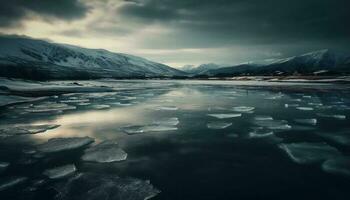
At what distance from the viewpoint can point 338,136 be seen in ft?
35.5

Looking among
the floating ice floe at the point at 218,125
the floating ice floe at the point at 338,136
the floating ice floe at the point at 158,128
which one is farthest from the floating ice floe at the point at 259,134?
the floating ice floe at the point at 158,128

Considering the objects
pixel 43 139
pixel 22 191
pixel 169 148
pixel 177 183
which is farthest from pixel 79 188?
pixel 43 139

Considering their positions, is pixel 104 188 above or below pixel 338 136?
above

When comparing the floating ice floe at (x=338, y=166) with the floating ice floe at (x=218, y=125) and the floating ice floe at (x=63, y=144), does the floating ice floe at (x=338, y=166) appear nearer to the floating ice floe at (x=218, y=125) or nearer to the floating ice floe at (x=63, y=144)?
the floating ice floe at (x=218, y=125)

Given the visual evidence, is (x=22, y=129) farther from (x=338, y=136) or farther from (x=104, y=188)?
(x=338, y=136)

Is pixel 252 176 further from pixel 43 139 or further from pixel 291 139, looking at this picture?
pixel 43 139

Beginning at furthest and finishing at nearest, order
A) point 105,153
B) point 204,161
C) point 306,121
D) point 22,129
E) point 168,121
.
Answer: point 168,121 < point 306,121 < point 22,129 < point 105,153 < point 204,161

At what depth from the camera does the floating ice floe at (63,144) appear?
30.0 ft

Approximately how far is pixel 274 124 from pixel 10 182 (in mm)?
11384

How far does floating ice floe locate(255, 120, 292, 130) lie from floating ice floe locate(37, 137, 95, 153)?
321 inches

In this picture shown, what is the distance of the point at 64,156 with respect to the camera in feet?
27.8

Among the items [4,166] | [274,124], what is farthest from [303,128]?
[4,166]

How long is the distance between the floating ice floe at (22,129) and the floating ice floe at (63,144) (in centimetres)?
214

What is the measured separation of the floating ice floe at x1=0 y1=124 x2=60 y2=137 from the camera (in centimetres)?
1154
